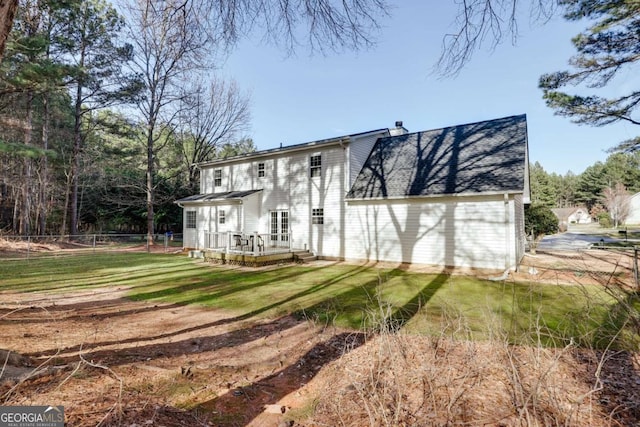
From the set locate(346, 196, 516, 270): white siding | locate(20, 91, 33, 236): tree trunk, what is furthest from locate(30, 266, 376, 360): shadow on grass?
locate(20, 91, 33, 236): tree trunk

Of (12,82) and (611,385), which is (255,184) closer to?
(12,82)

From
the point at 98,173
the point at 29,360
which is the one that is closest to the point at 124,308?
the point at 29,360

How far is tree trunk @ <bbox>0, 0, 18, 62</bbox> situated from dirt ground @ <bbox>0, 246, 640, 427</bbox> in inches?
94.6

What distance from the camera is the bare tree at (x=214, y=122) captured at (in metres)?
27.2

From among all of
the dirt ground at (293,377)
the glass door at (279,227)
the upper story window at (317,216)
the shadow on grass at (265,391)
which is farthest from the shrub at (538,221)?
the shadow on grass at (265,391)

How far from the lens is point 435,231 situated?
1135cm

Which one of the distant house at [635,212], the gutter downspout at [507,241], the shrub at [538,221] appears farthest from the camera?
the distant house at [635,212]

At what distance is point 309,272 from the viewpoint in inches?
422

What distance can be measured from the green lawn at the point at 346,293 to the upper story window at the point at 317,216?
286 centimetres

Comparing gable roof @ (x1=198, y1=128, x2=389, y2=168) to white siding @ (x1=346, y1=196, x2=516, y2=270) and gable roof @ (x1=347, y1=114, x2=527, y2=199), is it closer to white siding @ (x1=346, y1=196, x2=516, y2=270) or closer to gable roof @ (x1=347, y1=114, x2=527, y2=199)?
gable roof @ (x1=347, y1=114, x2=527, y2=199)

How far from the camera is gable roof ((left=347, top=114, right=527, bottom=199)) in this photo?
10.6 metres

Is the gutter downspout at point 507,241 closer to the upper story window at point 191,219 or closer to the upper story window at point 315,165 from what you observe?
the upper story window at point 315,165

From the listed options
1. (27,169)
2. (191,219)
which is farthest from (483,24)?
(27,169)

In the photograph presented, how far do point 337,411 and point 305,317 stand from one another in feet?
9.67
